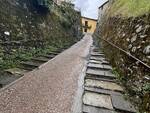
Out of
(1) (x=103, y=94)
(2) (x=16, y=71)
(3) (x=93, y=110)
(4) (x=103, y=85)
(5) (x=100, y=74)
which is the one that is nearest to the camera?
(3) (x=93, y=110)

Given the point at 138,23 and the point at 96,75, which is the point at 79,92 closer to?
the point at 96,75

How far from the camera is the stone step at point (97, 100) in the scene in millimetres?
4297

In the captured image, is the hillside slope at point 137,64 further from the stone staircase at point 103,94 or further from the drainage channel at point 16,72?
the drainage channel at point 16,72

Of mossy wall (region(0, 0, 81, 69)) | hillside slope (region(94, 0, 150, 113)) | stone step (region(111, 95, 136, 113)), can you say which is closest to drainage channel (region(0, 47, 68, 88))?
mossy wall (region(0, 0, 81, 69))

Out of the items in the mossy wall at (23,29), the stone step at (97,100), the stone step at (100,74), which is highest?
the mossy wall at (23,29)

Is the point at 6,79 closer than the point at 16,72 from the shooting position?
Yes

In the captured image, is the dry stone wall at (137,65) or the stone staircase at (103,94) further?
the dry stone wall at (137,65)

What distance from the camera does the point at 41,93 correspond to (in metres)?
4.82

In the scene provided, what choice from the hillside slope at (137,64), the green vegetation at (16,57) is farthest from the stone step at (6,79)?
the hillside slope at (137,64)

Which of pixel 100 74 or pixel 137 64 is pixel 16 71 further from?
pixel 137 64

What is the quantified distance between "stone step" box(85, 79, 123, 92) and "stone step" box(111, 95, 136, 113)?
53cm

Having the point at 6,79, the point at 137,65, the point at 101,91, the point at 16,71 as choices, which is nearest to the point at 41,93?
the point at 6,79

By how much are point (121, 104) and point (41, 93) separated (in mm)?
1933

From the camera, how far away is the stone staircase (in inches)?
164
